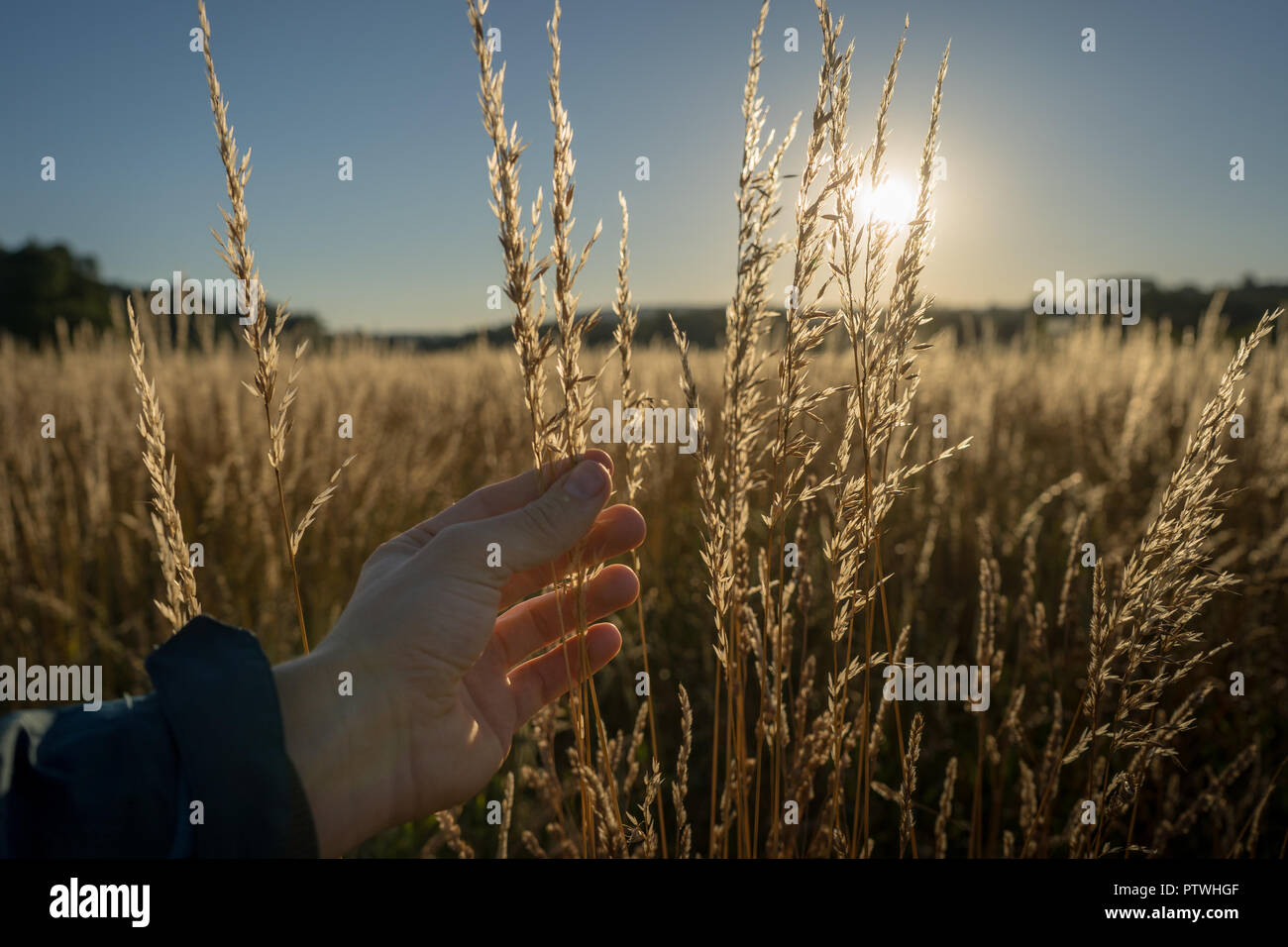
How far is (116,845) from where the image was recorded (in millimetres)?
993

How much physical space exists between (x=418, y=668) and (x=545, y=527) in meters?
0.34

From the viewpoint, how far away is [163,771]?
1011 millimetres

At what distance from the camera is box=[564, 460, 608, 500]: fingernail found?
4.18 feet

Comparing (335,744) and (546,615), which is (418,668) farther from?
(546,615)

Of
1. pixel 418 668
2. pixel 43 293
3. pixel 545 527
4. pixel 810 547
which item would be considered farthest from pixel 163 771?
pixel 43 293

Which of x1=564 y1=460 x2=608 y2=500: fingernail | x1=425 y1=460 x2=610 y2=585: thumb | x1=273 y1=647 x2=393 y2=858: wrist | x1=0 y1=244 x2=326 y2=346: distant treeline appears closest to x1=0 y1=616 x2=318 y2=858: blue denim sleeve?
x1=273 y1=647 x2=393 y2=858: wrist

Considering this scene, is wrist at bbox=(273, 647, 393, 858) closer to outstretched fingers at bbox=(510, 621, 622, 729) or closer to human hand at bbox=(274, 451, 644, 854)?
human hand at bbox=(274, 451, 644, 854)

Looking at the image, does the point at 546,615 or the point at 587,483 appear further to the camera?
the point at 546,615

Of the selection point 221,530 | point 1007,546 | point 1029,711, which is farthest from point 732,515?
point 221,530

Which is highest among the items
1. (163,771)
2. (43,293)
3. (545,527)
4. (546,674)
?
(43,293)

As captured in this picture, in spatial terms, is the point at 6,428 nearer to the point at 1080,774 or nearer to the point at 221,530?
the point at 221,530

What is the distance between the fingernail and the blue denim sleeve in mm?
549

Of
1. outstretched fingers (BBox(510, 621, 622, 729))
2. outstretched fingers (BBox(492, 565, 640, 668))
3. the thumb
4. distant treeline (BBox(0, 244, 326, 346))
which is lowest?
outstretched fingers (BBox(510, 621, 622, 729))

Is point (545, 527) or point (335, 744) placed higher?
point (545, 527)
